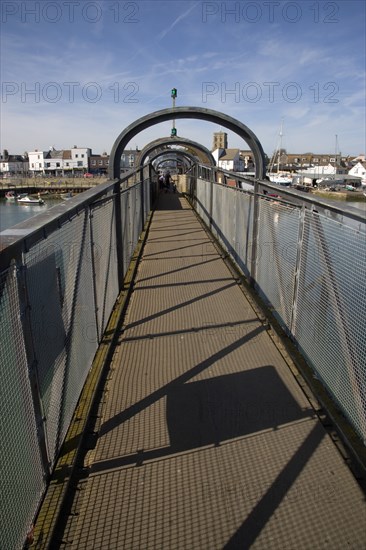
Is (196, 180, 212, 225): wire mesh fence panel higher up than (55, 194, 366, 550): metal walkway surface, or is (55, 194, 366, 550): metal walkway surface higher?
(196, 180, 212, 225): wire mesh fence panel

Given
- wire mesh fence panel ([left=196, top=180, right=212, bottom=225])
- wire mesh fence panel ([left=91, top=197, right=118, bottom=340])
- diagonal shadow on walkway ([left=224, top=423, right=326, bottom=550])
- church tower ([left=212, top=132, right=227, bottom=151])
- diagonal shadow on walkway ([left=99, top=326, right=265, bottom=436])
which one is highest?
church tower ([left=212, top=132, right=227, bottom=151])

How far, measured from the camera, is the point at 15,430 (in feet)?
6.35

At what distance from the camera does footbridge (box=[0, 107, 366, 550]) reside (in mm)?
2029

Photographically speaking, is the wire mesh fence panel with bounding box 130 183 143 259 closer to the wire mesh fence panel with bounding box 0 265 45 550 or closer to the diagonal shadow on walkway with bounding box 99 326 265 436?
the diagonal shadow on walkway with bounding box 99 326 265 436

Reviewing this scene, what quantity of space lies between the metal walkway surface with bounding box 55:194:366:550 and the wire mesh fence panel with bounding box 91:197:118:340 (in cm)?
52

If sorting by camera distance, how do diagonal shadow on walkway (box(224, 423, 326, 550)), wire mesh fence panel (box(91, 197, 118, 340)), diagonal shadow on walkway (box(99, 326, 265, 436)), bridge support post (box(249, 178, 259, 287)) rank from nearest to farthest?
diagonal shadow on walkway (box(224, 423, 326, 550)), diagonal shadow on walkway (box(99, 326, 265, 436)), wire mesh fence panel (box(91, 197, 118, 340)), bridge support post (box(249, 178, 259, 287))

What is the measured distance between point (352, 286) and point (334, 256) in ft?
1.16

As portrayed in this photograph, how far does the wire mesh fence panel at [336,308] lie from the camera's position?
268 cm

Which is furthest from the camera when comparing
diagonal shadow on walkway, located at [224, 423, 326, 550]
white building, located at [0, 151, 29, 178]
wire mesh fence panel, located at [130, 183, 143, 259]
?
white building, located at [0, 151, 29, 178]

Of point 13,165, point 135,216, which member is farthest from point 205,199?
point 13,165

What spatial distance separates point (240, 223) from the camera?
6.75m

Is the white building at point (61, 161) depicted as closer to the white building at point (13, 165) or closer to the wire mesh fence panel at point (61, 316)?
the white building at point (13, 165)

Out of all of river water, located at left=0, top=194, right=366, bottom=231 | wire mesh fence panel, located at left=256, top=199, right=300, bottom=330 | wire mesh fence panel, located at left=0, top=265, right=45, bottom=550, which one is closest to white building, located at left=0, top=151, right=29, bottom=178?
river water, located at left=0, top=194, right=366, bottom=231

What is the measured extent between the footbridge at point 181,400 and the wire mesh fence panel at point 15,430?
1 centimetres
